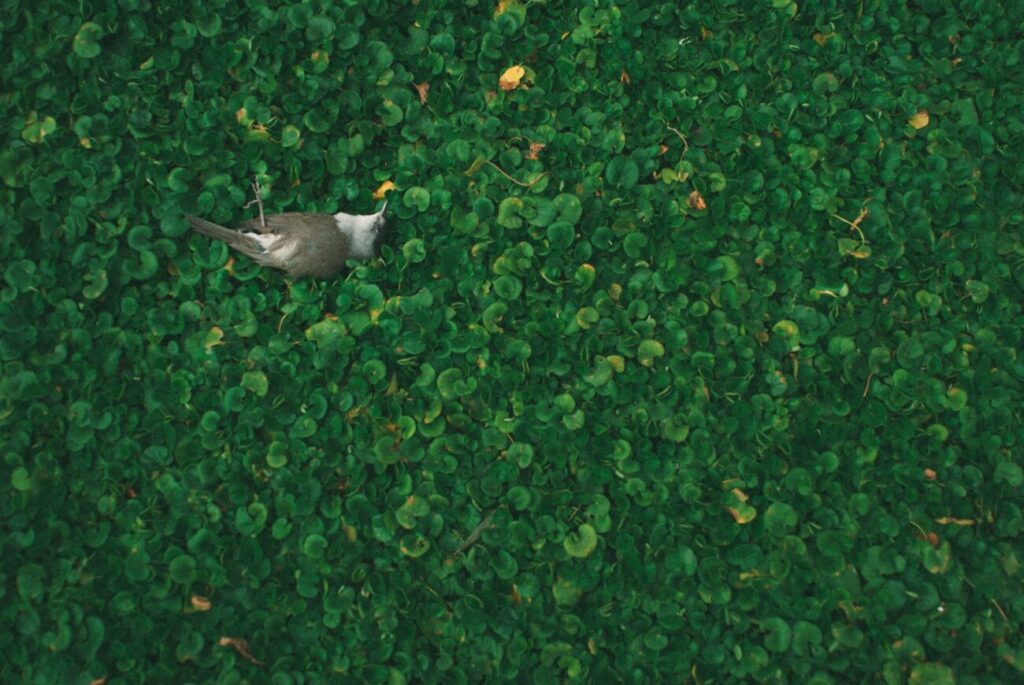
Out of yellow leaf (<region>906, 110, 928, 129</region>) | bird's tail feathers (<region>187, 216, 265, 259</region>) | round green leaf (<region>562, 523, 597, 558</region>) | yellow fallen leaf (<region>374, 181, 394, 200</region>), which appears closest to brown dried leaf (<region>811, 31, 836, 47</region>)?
yellow leaf (<region>906, 110, 928, 129</region>)

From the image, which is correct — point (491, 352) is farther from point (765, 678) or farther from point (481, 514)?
point (765, 678)

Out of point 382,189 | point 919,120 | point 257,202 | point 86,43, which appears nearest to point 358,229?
point 382,189

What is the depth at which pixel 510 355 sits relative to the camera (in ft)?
7.15

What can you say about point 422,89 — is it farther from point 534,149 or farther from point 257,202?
point 257,202

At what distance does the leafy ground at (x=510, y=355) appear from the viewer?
2.02 metres

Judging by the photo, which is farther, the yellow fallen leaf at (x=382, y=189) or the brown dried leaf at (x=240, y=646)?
the yellow fallen leaf at (x=382, y=189)

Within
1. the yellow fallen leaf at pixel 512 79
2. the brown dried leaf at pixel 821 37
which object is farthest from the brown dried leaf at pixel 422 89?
→ the brown dried leaf at pixel 821 37

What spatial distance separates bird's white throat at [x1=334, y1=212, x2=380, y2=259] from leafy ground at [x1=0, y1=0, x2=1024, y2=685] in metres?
0.06

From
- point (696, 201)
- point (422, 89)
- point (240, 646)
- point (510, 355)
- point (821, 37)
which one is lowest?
point (240, 646)

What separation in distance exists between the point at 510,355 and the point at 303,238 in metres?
0.61

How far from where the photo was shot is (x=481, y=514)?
2.11 meters

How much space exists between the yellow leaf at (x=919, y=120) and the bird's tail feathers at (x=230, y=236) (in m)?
1.89

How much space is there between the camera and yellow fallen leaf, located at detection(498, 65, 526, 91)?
2.36 m

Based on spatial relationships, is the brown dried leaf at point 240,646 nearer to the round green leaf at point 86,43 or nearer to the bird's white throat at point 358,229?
the bird's white throat at point 358,229
